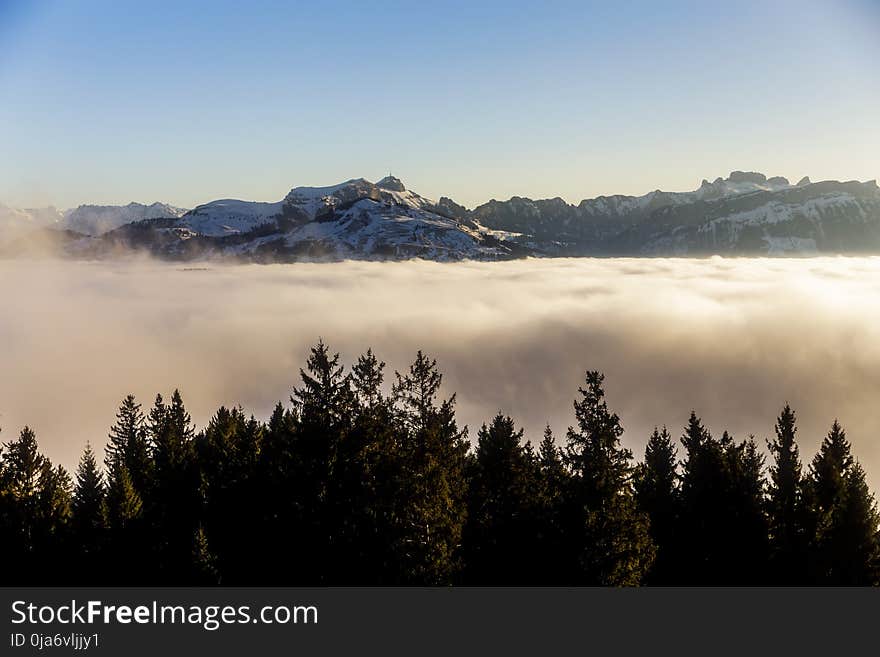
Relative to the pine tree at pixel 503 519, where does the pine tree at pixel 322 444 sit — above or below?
above

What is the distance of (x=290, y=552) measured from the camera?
28938 millimetres

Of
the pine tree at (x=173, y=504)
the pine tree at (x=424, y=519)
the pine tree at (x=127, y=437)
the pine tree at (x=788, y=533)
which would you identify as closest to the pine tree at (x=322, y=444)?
the pine tree at (x=424, y=519)

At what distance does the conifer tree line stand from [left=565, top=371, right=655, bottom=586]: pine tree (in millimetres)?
Answer: 72

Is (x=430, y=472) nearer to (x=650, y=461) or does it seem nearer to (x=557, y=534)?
(x=557, y=534)

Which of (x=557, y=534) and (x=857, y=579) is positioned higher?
(x=557, y=534)

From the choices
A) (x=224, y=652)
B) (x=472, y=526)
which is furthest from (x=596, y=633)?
(x=224, y=652)

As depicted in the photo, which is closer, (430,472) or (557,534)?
(430,472)

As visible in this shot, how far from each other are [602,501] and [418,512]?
8530 millimetres

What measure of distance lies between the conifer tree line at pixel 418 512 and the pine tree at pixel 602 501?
72mm

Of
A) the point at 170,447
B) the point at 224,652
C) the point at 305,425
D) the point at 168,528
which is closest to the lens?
the point at 224,652

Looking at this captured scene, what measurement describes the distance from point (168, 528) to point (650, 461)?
41.1 metres

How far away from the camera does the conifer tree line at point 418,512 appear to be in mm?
26562

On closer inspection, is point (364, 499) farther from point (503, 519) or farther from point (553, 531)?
point (503, 519)

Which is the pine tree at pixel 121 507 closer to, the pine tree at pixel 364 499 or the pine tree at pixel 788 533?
the pine tree at pixel 364 499
